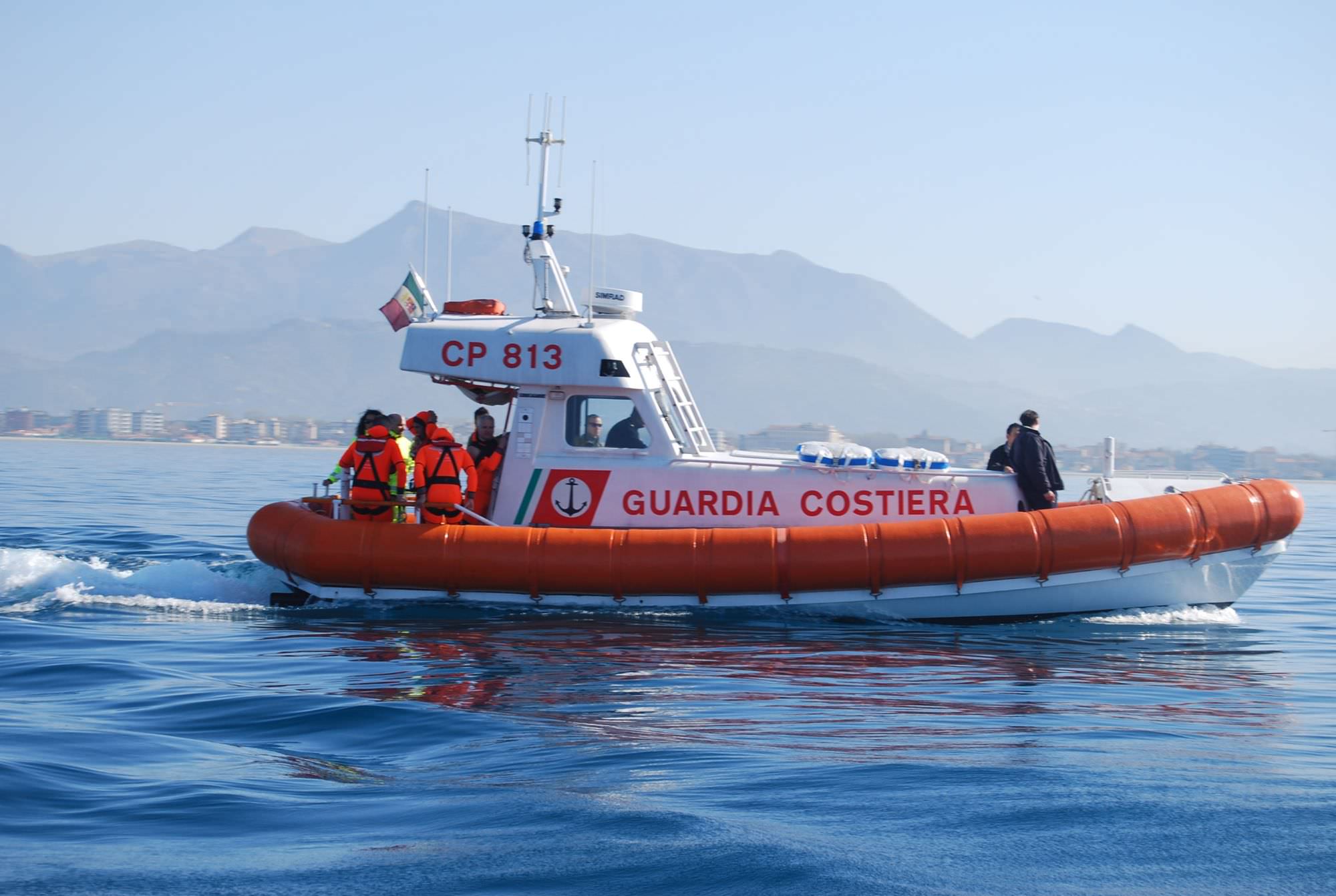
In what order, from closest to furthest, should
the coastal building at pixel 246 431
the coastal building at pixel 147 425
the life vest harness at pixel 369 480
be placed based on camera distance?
the life vest harness at pixel 369 480
the coastal building at pixel 246 431
the coastal building at pixel 147 425

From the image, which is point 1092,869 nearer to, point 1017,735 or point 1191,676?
point 1017,735

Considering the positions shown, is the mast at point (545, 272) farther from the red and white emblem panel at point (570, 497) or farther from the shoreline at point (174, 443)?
the shoreline at point (174, 443)

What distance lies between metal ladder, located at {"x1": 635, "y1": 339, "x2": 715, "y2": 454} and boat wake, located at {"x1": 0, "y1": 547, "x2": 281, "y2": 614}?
3.86m

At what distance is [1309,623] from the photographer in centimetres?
1134

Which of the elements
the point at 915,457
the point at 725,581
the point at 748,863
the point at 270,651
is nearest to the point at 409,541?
the point at 270,651

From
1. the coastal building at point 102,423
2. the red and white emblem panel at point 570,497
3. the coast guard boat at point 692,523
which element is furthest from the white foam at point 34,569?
the coastal building at point 102,423

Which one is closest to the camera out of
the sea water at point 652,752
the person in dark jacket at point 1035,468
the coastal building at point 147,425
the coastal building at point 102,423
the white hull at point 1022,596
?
the sea water at point 652,752

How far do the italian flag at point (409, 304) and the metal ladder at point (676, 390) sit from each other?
2.04 m

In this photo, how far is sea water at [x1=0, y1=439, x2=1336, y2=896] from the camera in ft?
14.8

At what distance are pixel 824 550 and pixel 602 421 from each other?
7.30ft

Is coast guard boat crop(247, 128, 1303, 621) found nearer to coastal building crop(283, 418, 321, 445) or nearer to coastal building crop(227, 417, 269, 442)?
coastal building crop(227, 417, 269, 442)

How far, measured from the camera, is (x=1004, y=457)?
10938 mm

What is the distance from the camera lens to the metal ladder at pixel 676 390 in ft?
35.5

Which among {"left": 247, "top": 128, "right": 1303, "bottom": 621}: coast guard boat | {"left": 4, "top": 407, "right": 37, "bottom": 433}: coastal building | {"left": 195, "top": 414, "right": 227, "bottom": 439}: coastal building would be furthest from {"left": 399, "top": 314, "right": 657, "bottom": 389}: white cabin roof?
{"left": 4, "top": 407, "right": 37, "bottom": 433}: coastal building
